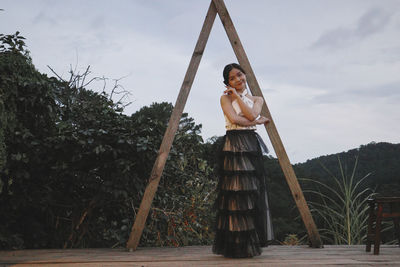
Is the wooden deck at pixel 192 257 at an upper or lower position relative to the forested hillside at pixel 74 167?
lower

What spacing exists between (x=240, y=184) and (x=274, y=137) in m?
0.87

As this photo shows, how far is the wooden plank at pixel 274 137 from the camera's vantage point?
130 inches

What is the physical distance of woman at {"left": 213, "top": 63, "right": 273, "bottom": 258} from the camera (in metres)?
2.65

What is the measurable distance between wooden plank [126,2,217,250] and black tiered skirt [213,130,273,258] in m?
0.60

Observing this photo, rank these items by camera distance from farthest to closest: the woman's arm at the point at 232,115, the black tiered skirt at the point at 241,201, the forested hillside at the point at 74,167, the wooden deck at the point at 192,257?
the forested hillside at the point at 74,167 → the woman's arm at the point at 232,115 → the black tiered skirt at the point at 241,201 → the wooden deck at the point at 192,257

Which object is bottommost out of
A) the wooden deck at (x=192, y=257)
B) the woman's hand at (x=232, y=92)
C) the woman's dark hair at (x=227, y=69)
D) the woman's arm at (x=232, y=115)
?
the wooden deck at (x=192, y=257)

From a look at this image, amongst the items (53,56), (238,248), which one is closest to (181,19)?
(53,56)

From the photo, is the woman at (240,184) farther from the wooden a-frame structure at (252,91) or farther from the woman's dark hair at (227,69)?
the wooden a-frame structure at (252,91)

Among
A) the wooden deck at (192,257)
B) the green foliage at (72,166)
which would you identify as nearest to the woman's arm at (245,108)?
the green foliage at (72,166)

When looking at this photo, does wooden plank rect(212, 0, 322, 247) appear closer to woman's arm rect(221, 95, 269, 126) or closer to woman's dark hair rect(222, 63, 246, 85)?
woman's dark hair rect(222, 63, 246, 85)

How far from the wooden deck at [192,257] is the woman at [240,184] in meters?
0.14

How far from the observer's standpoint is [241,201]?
2645 mm

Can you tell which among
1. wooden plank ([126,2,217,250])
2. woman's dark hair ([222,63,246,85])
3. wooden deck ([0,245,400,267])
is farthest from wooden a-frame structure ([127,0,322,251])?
woman's dark hair ([222,63,246,85])

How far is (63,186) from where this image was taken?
374 centimetres
